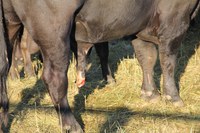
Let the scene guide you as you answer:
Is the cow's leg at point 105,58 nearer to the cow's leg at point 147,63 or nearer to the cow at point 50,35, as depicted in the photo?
the cow's leg at point 147,63

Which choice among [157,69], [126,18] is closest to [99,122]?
[126,18]

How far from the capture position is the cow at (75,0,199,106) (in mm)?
4983

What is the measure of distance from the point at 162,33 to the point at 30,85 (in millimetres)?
1986

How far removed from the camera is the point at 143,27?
217 inches

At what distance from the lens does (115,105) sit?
5.80m

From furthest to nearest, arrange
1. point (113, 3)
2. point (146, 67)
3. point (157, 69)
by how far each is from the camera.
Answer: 1. point (157, 69)
2. point (146, 67)
3. point (113, 3)

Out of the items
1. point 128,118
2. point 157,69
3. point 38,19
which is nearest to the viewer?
point 38,19

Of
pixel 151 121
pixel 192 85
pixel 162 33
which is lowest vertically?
pixel 151 121

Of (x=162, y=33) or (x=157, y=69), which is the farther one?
(x=157, y=69)

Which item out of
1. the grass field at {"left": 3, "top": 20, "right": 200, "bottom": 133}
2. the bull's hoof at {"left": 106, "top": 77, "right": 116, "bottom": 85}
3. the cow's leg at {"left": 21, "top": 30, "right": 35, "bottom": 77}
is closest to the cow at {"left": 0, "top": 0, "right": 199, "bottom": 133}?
the grass field at {"left": 3, "top": 20, "right": 200, "bottom": 133}

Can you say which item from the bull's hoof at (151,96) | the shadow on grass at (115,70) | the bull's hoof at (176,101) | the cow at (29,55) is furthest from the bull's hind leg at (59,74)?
the cow at (29,55)

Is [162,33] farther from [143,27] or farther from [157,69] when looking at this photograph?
[157,69]

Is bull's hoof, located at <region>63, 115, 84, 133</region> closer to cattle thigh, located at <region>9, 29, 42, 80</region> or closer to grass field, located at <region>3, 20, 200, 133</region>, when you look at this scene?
grass field, located at <region>3, 20, 200, 133</region>

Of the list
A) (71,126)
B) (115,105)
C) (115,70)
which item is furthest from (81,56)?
(115,70)
